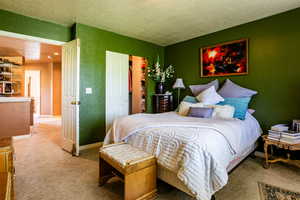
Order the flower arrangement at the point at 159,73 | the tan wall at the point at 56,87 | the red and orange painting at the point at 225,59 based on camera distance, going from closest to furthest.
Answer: the red and orange painting at the point at 225,59 → the flower arrangement at the point at 159,73 → the tan wall at the point at 56,87

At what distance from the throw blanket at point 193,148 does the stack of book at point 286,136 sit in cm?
66

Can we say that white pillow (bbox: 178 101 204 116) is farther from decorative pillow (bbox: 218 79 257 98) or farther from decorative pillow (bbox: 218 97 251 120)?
decorative pillow (bbox: 218 79 257 98)

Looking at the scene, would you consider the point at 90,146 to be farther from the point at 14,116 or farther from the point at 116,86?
the point at 14,116

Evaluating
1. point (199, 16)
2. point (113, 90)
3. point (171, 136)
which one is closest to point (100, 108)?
point (113, 90)

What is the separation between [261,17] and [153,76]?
2650 millimetres

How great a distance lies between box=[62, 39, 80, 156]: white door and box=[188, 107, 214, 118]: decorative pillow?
6.72ft

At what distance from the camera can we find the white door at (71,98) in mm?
2844

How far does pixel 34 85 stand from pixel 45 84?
0.81 m

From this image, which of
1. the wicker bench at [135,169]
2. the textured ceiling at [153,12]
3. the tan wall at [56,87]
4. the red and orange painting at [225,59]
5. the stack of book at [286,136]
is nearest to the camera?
the wicker bench at [135,169]

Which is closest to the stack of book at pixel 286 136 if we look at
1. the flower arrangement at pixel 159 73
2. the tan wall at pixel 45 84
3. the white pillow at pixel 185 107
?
the white pillow at pixel 185 107

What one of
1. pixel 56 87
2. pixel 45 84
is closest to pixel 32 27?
pixel 56 87

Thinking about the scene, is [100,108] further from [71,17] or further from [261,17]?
[261,17]

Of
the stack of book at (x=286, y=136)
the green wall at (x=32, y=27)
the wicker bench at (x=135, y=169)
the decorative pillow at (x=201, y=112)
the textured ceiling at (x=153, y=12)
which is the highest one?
the textured ceiling at (x=153, y=12)

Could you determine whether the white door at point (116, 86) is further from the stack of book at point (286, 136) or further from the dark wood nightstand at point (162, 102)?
the stack of book at point (286, 136)
